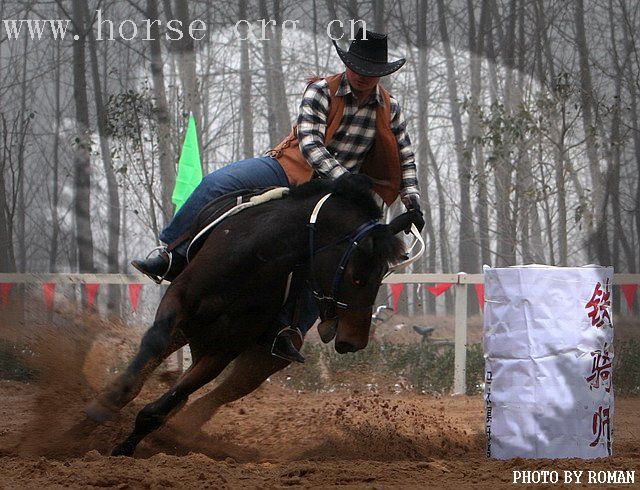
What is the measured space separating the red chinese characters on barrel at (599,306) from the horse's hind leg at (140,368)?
90.4 inches

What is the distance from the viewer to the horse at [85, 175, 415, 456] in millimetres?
5102

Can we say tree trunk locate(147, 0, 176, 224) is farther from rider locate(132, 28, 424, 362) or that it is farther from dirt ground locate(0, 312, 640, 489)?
rider locate(132, 28, 424, 362)

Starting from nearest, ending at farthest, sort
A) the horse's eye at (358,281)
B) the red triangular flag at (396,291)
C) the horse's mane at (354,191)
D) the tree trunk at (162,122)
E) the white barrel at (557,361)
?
the horse's eye at (358,281)
the horse's mane at (354,191)
the white barrel at (557,361)
the red triangular flag at (396,291)
the tree trunk at (162,122)

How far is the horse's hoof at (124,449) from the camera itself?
5.45 metres

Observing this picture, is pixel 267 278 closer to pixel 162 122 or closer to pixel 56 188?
pixel 162 122

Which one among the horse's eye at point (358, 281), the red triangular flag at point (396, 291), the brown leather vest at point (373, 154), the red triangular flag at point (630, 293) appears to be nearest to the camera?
the horse's eye at point (358, 281)

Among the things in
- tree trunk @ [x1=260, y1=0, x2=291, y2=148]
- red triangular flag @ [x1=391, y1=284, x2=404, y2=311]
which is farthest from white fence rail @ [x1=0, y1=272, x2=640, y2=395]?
tree trunk @ [x1=260, y1=0, x2=291, y2=148]

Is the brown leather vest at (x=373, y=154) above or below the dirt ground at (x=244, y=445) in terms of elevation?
above

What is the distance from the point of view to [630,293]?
35.2 feet

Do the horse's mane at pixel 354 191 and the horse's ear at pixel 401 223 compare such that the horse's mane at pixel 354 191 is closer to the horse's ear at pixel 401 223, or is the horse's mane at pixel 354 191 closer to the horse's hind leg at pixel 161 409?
the horse's ear at pixel 401 223

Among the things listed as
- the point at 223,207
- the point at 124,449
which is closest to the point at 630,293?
the point at 223,207

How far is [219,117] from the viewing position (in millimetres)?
12469

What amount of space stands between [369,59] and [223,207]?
1219 mm

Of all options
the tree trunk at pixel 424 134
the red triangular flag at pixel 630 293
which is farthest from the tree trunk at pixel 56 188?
the red triangular flag at pixel 630 293
